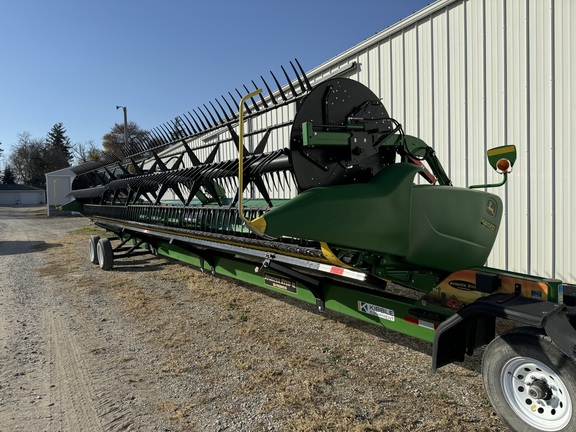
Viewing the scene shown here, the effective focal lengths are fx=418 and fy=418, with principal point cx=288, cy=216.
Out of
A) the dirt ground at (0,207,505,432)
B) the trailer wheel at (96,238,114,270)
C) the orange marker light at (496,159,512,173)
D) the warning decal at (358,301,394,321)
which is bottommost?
the dirt ground at (0,207,505,432)

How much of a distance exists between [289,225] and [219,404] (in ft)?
4.69

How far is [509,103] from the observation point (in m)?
5.59

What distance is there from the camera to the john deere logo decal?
11.3 ft

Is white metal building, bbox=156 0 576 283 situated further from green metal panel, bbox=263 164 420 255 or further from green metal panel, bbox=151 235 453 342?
green metal panel, bbox=263 164 420 255

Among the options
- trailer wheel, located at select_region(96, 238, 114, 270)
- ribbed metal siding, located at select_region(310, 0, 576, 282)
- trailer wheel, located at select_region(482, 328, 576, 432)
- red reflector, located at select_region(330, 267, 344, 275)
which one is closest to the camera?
trailer wheel, located at select_region(482, 328, 576, 432)

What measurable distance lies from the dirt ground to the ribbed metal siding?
243cm

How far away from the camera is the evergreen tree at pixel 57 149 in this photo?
67.6 metres

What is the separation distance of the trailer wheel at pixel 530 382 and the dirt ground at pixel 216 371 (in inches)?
13.1

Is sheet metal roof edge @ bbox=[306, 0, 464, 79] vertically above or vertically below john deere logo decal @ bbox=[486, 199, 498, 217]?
above

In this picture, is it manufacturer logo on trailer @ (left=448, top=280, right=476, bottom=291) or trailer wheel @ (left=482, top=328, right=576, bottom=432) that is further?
manufacturer logo on trailer @ (left=448, top=280, right=476, bottom=291)

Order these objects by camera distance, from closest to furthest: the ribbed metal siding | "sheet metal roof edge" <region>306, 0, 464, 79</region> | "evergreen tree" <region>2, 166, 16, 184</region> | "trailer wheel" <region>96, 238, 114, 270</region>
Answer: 1. the ribbed metal siding
2. "sheet metal roof edge" <region>306, 0, 464, 79</region>
3. "trailer wheel" <region>96, 238, 114, 270</region>
4. "evergreen tree" <region>2, 166, 16, 184</region>

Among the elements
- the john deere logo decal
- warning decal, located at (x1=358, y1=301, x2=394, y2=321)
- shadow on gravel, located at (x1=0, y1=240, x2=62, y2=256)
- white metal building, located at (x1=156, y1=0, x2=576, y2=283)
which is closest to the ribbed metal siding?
white metal building, located at (x1=156, y1=0, x2=576, y2=283)

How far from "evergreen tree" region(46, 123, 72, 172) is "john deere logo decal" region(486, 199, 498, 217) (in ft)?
241

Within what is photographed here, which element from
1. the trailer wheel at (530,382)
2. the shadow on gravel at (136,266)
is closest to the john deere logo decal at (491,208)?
the trailer wheel at (530,382)
